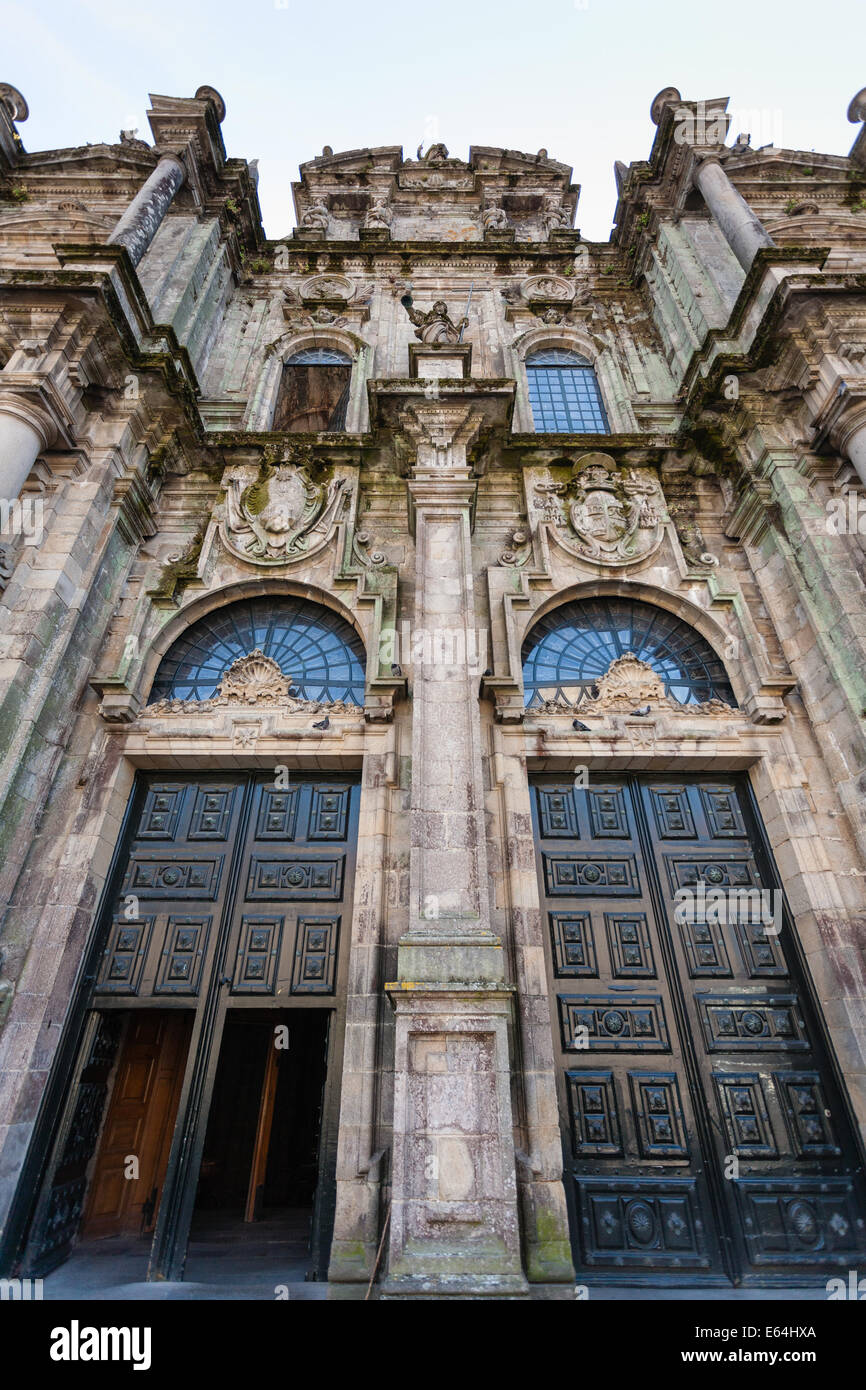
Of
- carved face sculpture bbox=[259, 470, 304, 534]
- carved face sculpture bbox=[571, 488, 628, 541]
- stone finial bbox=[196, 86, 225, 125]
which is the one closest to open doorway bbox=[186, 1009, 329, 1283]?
carved face sculpture bbox=[259, 470, 304, 534]

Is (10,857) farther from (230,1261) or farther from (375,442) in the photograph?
(375,442)

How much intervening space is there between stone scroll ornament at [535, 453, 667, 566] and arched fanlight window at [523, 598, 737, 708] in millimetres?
740

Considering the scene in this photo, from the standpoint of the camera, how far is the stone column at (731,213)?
10.8 meters

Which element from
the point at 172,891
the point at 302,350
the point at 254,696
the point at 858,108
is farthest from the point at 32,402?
the point at 858,108

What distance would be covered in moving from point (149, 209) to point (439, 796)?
1174 centimetres

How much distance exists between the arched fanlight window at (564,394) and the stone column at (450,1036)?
23.0 feet

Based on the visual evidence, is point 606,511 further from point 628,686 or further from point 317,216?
point 317,216

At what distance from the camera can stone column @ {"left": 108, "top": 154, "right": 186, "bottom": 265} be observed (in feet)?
34.2

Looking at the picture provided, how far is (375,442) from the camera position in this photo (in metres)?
9.93

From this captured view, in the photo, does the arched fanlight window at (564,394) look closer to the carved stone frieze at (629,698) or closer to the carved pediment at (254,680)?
the carved stone frieze at (629,698)

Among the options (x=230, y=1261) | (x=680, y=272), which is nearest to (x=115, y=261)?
(x=680, y=272)

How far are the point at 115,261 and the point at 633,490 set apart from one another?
7.91 meters

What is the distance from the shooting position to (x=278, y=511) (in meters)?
9.45
